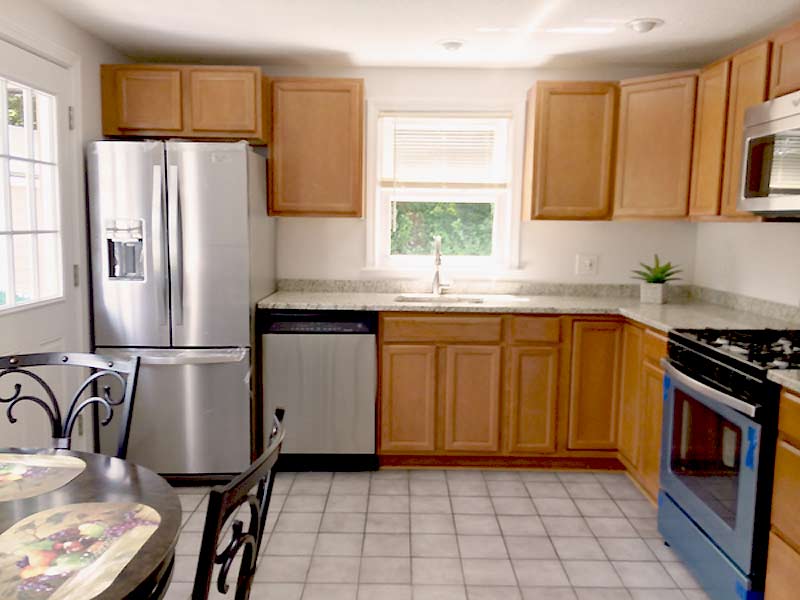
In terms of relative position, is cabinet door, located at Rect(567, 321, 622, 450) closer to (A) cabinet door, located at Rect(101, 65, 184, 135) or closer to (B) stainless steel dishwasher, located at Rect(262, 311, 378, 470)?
(B) stainless steel dishwasher, located at Rect(262, 311, 378, 470)

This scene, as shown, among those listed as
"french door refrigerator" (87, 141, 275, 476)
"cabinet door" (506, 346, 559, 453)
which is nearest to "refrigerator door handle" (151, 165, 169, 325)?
"french door refrigerator" (87, 141, 275, 476)

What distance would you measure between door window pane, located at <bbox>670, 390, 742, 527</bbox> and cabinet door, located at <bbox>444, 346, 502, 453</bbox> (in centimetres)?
104

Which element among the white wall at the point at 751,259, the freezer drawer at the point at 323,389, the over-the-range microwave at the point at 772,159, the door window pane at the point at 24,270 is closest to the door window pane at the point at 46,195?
the door window pane at the point at 24,270

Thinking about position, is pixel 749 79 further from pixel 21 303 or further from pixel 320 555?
pixel 21 303

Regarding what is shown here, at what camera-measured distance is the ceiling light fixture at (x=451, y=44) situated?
129 inches

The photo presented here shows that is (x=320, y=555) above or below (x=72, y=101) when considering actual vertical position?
below

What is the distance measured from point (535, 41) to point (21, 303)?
107 inches

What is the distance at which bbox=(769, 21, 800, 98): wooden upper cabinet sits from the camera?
247cm

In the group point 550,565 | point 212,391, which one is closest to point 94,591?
point 550,565

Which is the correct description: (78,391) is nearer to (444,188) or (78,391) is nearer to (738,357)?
(738,357)

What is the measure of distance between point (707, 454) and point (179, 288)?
247cm

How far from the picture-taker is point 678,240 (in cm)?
396

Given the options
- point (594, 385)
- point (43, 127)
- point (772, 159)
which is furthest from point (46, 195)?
point (772, 159)

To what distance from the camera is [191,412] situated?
3.24m
